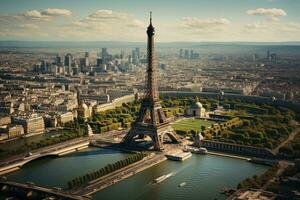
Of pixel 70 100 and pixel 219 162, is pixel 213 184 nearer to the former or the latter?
pixel 219 162

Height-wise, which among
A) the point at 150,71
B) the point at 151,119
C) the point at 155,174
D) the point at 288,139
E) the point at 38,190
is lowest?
the point at 155,174

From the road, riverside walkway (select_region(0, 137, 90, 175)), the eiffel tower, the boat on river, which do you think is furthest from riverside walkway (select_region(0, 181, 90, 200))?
the road

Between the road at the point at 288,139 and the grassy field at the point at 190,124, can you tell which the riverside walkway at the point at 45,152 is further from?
the road at the point at 288,139

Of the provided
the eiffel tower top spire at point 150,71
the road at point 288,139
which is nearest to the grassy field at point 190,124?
the eiffel tower top spire at point 150,71

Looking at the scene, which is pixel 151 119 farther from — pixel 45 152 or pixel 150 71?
pixel 45 152

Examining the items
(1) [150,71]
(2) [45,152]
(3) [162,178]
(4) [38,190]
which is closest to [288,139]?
(1) [150,71]

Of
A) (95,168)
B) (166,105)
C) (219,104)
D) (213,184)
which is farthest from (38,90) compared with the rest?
(213,184)
